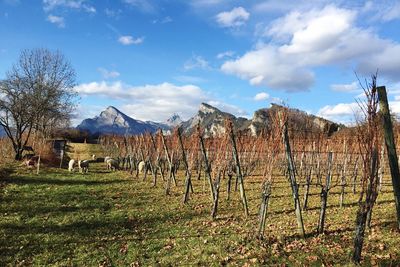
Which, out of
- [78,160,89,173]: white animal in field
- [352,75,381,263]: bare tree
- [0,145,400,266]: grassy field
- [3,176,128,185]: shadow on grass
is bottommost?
[0,145,400,266]: grassy field

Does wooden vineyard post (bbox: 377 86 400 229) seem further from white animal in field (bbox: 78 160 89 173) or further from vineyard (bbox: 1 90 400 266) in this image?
white animal in field (bbox: 78 160 89 173)

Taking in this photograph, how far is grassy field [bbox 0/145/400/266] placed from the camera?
8.27 metres

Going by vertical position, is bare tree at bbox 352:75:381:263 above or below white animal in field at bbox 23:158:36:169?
above

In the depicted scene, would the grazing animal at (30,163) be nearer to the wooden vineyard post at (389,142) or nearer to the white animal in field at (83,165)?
the white animal in field at (83,165)

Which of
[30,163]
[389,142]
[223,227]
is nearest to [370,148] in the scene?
[389,142]

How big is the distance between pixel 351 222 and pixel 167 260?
6.04 m

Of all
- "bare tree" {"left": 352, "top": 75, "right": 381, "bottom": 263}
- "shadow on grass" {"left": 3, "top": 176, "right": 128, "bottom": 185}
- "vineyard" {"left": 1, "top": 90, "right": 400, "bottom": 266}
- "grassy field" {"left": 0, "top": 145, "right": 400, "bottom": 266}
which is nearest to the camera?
"bare tree" {"left": 352, "top": 75, "right": 381, "bottom": 263}

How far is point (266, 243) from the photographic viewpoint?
8977 millimetres

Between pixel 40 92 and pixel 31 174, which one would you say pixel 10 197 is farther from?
pixel 40 92

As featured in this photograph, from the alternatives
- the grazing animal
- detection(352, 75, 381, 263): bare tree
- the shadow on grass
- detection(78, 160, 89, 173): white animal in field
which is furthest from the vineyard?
detection(78, 160, 89, 173): white animal in field

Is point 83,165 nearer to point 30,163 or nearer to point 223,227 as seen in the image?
point 30,163

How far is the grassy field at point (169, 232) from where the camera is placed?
8.27 metres

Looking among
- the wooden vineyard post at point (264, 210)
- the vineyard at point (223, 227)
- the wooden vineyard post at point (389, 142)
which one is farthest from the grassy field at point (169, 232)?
the wooden vineyard post at point (389, 142)

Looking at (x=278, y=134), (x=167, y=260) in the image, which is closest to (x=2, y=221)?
(x=167, y=260)
